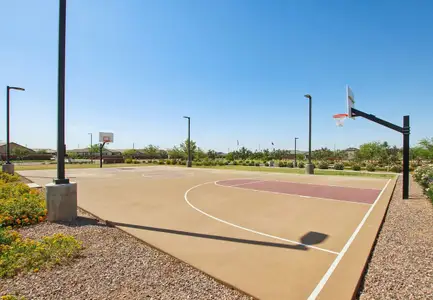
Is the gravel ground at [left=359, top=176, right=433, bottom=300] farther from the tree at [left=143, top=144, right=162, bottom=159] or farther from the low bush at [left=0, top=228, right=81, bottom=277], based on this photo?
the tree at [left=143, top=144, right=162, bottom=159]

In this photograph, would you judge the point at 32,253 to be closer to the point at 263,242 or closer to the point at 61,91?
the point at 263,242

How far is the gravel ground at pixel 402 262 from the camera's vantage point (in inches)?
111

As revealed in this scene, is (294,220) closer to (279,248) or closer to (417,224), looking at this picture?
(279,248)

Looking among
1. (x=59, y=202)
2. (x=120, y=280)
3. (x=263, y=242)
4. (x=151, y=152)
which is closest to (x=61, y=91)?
(x=59, y=202)

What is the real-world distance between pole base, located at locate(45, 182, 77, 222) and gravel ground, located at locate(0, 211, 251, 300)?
224 cm

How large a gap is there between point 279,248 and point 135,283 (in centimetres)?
243

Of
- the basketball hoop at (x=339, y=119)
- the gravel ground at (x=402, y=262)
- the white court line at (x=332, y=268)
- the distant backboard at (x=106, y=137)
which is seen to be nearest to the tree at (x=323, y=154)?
the distant backboard at (x=106, y=137)

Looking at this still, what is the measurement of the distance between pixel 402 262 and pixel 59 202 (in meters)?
6.91

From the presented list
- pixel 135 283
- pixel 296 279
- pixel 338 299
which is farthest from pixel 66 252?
pixel 338 299

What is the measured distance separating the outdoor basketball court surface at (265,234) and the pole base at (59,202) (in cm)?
83

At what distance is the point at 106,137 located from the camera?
121ft

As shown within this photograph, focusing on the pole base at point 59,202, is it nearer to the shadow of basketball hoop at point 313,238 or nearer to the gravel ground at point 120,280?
the gravel ground at point 120,280

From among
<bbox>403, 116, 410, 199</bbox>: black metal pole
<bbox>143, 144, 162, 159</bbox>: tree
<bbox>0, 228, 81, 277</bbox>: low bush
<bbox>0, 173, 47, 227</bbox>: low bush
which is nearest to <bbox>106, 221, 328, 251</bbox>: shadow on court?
<bbox>0, 228, 81, 277</bbox>: low bush

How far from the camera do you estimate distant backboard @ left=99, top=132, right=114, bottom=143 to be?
36.1m
